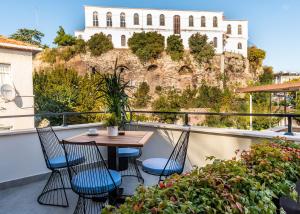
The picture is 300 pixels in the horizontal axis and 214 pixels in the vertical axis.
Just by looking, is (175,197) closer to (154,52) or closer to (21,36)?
(154,52)

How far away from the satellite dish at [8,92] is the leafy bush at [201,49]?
64.8ft

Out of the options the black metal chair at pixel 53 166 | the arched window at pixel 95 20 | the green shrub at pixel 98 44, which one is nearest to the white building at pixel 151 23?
the arched window at pixel 95 20

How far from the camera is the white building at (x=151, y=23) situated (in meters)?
24.7

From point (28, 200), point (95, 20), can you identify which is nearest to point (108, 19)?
point (95, 20)

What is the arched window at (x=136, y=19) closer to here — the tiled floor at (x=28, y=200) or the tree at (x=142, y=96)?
the tree at (x=142, y=96)

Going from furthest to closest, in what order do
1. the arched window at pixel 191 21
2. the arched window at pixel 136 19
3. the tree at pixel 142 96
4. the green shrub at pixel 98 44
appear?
the arched window at pixel 191 21, the arched window at pixel 136 19, the green shrub at pixel 98 44, the tree at pixel 142 96

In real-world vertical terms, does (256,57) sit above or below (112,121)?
above

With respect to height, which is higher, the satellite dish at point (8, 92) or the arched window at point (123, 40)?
the arched window at point (123, 40)

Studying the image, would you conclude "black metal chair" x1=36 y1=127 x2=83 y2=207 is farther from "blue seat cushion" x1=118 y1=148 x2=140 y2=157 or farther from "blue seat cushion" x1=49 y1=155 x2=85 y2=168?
"blue seat cushion" x1=118 y1=148 x2=140 y2=157

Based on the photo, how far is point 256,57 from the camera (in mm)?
27281

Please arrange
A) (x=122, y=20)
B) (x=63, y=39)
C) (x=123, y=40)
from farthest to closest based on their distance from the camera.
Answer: (x=122, y=20) → (x=123, y=40) → (x=63, y=39)

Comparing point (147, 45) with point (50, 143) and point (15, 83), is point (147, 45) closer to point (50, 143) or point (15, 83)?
point (15, 83)

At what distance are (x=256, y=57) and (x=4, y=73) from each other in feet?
90.2

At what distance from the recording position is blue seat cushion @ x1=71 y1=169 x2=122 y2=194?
6.14 feet
